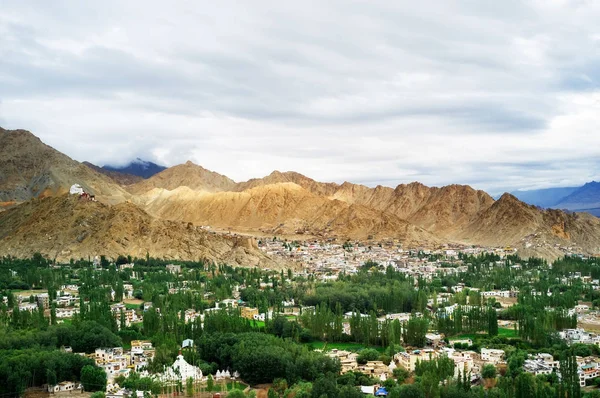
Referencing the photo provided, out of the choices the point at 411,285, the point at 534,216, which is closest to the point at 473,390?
the point at 411,285

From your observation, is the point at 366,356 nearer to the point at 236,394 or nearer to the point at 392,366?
the point at 392,366

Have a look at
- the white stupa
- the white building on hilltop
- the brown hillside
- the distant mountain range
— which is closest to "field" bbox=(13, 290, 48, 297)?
the distant mountain range

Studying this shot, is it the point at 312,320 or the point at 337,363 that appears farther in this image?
the point at 312,320

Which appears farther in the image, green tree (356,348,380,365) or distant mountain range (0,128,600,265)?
distant mountain range (0,128,600,265)

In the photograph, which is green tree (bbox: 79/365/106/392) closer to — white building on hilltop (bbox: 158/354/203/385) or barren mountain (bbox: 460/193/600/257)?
white building on hilltop (bbox: 158/354/203/385)

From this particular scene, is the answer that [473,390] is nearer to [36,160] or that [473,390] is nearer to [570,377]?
[570,377]

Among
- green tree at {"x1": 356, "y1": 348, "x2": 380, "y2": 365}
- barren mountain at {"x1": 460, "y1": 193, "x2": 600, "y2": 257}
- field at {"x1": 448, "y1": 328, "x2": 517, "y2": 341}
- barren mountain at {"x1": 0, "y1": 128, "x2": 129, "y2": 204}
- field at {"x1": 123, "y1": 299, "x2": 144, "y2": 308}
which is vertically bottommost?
field at {"x1": 448, "y1": 328, "x2": 517, "y2": 341}
